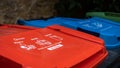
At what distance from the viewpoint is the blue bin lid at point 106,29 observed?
7.20 feet

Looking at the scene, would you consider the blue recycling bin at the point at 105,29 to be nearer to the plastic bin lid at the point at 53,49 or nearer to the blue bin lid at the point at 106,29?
the blue bin lid at the point at 106,29

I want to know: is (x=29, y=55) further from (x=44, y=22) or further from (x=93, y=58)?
(x=44, y=22)

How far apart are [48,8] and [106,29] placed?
75.5 inches

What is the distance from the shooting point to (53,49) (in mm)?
1657

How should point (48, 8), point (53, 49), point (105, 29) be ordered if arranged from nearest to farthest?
1. point (53, 49)
2. point (105, 29)
3. point (48, 8)

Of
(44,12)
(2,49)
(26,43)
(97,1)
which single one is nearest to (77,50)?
(26,43)

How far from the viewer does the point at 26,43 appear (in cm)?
167

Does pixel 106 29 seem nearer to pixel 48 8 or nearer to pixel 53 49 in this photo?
pixel 53 49

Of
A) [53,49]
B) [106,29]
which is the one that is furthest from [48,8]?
[53,49]

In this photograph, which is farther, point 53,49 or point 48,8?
point 48,8

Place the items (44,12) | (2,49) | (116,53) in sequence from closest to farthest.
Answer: (2,49) → (116,53) → (44,12)

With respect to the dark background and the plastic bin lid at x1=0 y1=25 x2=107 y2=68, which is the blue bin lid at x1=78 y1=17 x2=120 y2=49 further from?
the dark background

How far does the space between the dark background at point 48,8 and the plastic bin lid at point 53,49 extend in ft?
6.19

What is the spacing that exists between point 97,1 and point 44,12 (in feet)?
2.92
